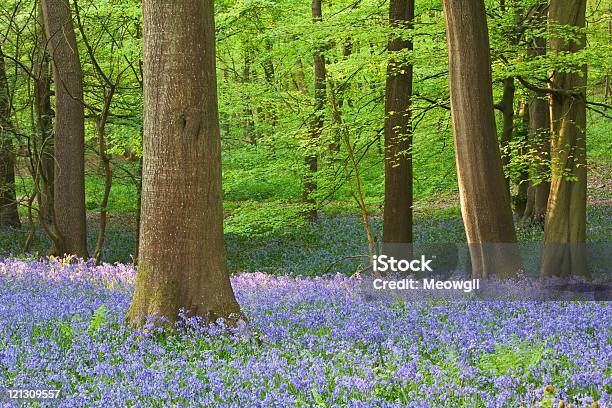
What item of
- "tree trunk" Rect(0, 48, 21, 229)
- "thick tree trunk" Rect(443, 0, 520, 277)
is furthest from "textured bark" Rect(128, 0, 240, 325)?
"tree trunk" Rect(0, 48, 21, 229)

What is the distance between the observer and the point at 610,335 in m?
5.48

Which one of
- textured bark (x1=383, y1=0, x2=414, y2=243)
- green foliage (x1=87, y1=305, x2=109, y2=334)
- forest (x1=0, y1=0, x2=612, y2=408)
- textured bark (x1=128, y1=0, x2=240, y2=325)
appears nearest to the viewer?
forest (x1=0, y1=0, x2=612, y2=408)

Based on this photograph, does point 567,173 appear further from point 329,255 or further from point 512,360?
point 329,255

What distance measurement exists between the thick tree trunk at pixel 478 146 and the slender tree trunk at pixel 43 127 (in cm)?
617

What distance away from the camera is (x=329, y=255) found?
17531 millimetres

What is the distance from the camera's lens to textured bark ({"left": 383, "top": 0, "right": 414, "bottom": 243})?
1268 cm

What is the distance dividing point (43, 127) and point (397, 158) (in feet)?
22.5

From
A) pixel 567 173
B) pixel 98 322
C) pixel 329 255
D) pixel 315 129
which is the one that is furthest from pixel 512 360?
pixel 329 255

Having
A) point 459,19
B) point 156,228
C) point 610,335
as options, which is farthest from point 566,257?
point 156,228

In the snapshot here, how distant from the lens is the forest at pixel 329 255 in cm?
453

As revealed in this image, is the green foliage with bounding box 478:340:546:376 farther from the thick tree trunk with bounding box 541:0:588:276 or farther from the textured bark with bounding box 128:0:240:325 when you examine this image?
the thick tree trunk with bounding box 541:0:588:276

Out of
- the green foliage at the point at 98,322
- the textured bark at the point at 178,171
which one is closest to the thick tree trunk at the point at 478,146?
the textured bark at the point at 178,171

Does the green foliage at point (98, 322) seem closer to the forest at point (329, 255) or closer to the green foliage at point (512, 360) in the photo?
the forest at point (329, 255)

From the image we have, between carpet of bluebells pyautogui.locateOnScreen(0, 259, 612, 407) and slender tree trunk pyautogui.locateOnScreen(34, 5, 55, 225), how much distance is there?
15.6 feet
